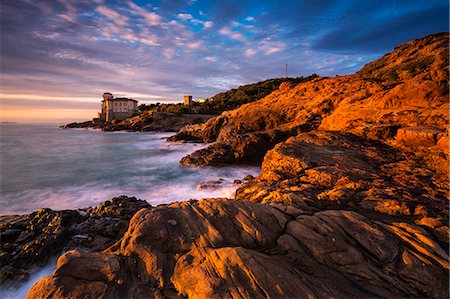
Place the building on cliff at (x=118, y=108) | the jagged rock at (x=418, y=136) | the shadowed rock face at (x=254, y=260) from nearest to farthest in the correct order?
the shadowed rock face at (x=254, y=260), the jagged rock at (x=418, y=136), the building on cliff at (x=118, y=108)

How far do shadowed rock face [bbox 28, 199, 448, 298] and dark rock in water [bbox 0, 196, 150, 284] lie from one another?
3187 millimetres

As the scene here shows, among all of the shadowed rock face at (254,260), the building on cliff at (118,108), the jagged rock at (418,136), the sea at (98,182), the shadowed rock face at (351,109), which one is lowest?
the sea at (98,182)

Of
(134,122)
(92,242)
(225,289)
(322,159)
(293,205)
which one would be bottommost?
(92,242)

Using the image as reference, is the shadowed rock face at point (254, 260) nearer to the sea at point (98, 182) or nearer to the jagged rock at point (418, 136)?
the sea at point (98, 182)

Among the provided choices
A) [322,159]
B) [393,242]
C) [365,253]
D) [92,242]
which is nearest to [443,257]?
[393,242]

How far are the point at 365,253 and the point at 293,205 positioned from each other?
7.05 ft

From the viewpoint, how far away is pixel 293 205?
251 inches

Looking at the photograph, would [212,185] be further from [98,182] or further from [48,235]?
[98,182]

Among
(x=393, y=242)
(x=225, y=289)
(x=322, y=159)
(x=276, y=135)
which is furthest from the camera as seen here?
(x=276, y=135)

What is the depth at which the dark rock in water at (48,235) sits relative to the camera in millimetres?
6263

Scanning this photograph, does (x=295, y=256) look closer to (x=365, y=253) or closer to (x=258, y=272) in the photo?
(x=258, y=272)

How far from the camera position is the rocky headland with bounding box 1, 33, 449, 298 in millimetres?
3840

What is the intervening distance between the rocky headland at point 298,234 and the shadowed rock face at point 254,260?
0.07ft

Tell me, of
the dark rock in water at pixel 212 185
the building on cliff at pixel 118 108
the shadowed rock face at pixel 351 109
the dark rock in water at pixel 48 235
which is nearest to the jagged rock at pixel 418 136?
the shadowed rock face at pixel 351 109
